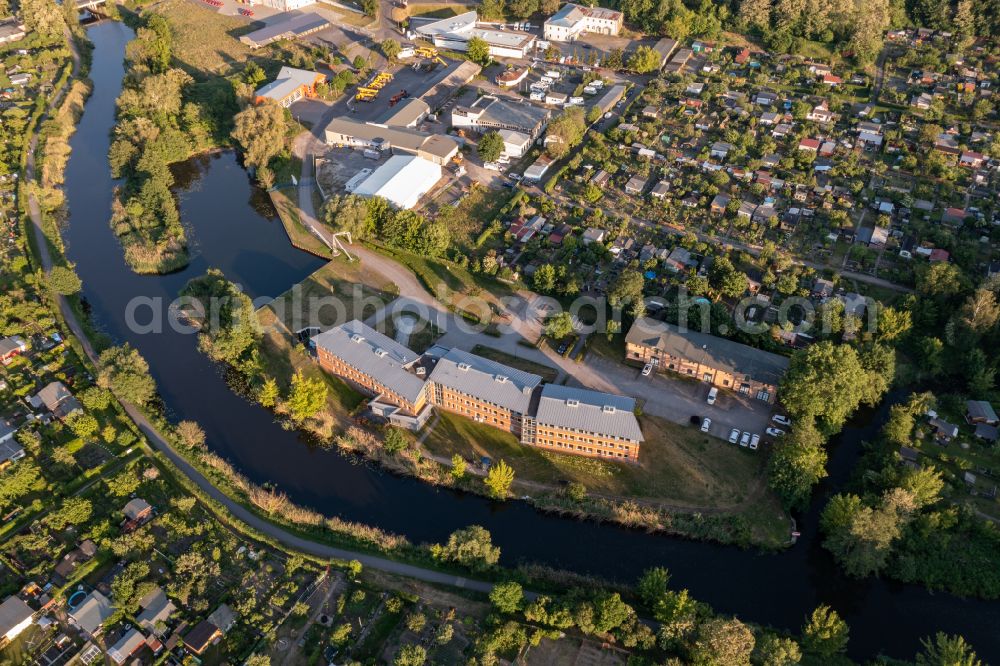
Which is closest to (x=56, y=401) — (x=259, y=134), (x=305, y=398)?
(x=305, y=398)

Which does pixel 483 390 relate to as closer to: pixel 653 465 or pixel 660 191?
pixel 653 465

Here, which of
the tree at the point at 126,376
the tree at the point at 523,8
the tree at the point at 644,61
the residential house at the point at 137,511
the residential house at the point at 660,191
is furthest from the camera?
the tree at the point at 523,8

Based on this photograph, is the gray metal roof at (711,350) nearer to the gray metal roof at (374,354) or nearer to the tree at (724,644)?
the gray metal roof at (374,354)

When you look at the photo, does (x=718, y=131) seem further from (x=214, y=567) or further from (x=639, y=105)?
(x=214, y=567)

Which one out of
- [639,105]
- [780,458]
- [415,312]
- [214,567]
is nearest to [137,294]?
[415,312]

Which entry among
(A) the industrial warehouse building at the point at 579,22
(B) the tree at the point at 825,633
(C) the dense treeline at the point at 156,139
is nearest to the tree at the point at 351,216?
(C) the dense treeline at the point at 156,139
